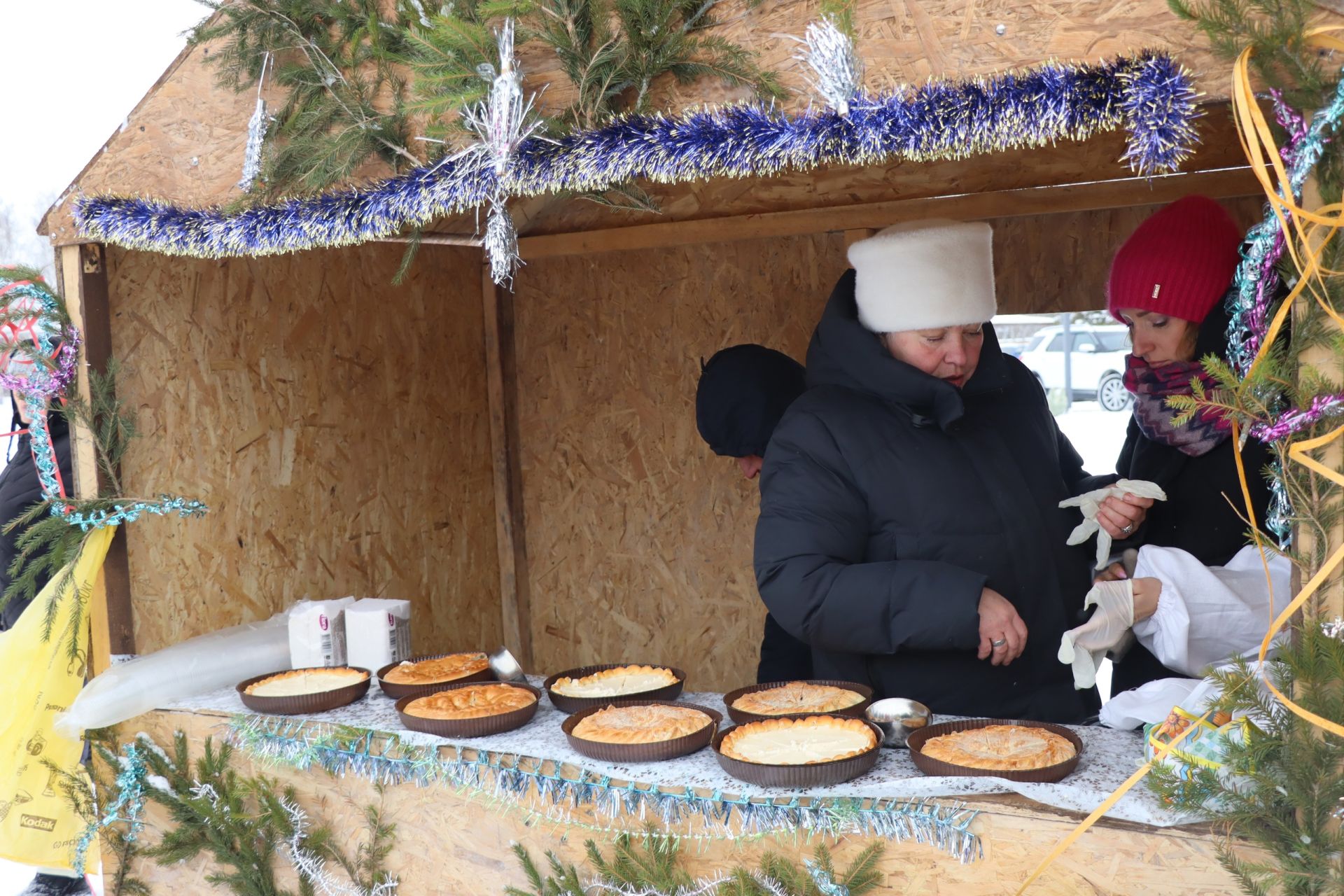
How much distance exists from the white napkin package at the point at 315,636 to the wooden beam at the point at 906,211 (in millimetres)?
1878

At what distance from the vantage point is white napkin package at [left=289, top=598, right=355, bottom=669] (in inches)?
114

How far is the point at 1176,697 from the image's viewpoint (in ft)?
6.70

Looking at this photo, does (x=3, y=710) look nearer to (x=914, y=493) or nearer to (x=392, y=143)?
(x=392, y=143)

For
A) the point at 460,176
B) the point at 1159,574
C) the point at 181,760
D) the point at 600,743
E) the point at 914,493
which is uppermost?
the point at 460,176

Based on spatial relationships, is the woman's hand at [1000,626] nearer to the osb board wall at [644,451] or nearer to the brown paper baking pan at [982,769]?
the brown paper baking pan at [982,769]

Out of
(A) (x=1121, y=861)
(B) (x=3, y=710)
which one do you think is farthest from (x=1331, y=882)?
(B) (x=3, y=710)

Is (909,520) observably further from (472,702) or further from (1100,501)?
(472,702)

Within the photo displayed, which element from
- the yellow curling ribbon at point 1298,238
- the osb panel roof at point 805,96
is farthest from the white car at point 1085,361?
the yellow curling ribbon at point 1298,238

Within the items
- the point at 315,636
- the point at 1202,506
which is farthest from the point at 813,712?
the point at 315,636

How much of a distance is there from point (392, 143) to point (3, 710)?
1.77 metres

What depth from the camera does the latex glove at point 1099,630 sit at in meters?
2.08

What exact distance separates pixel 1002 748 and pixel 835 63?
118 centimetres

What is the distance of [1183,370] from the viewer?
8.18 ft

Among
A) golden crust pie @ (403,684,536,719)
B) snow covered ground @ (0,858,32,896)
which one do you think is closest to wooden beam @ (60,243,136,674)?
golden crust pie @ (403,684,536,719)
